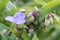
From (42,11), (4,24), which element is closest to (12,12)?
(4,24)

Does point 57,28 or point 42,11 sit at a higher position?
point 57,28

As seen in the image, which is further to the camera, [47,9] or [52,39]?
[52,39]

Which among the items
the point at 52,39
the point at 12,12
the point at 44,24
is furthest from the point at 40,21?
the point at 52,39

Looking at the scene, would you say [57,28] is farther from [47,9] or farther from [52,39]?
[47,9]

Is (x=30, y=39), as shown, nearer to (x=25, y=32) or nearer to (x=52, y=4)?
(x=25, y=32)

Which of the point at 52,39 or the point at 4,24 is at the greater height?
the point at 52,39

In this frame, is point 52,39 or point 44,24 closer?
point 44,24

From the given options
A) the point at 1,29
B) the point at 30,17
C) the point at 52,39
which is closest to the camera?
the point at 30,17

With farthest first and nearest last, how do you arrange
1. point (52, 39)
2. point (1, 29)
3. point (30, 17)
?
point (52, 39) → point (1, 29) → point (30, 17)

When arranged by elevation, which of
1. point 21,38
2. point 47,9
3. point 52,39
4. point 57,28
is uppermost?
point 57,28
